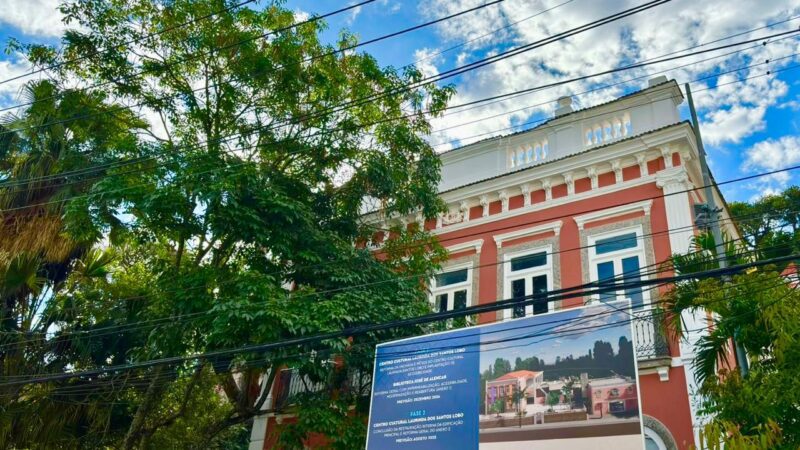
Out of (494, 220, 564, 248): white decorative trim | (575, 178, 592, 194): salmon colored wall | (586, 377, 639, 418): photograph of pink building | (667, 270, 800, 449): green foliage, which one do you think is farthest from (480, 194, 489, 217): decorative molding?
(667, 270, 800, 449): green foliage

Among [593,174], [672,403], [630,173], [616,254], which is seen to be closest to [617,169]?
[630,173]

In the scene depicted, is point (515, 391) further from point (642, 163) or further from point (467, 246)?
point (642, 163)

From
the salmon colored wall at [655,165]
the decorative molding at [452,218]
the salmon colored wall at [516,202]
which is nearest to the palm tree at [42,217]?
the decorative molding at [452,218]

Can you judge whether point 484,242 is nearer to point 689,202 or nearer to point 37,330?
point 689,202

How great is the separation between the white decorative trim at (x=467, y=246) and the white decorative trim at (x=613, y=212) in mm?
2313

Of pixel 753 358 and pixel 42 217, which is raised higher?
pixel 42 217

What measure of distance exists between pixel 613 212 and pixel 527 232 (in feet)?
6.21

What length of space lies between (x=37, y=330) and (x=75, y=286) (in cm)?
114

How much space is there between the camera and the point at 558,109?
14344mm

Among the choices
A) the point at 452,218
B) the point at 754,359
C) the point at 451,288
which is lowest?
the point at 754,359

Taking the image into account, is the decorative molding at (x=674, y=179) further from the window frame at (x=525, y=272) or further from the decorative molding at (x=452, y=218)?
the decorative molding at (x=452, y=218)

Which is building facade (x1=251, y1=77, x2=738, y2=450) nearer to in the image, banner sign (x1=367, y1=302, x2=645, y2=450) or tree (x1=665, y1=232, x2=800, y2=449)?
banner sign (x1=367, y1=302, x2=645, y2=450)

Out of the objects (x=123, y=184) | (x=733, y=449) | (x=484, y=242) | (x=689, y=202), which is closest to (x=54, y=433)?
(x=123, y=184)

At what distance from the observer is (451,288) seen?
45.5 ft
